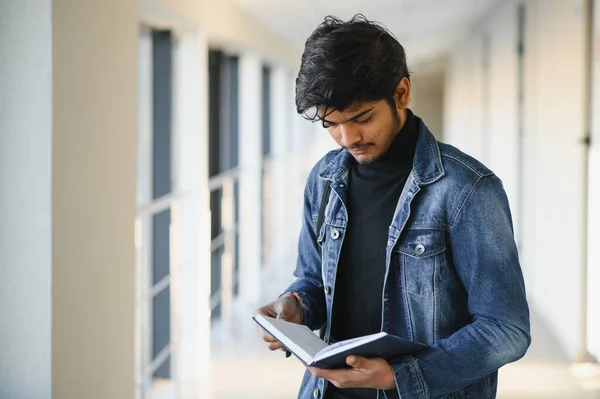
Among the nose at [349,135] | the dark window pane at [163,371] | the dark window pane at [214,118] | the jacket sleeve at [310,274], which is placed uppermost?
the dark window pane at [214,118]

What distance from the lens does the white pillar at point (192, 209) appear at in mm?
2068

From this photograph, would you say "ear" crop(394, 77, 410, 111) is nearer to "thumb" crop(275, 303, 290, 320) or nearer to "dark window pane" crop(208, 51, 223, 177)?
"thumb" crop(275, 303, 290, 320)

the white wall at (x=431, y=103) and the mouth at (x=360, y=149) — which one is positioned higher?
the white wall at (x=431, y=103)

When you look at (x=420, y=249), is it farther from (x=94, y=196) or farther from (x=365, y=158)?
(x=94, y=196)

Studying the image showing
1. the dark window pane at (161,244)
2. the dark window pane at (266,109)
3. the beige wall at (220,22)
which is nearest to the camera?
the beige wall at (220,22)

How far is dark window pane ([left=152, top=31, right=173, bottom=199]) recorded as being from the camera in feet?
7.28

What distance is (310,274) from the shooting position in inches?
32.5

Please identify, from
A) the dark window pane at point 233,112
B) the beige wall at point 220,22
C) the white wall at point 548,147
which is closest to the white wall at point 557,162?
the white wall at point 548,147

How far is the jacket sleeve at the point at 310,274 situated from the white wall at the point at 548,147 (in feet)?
4.99

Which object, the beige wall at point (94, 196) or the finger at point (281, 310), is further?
the beige wall at point (94, 196)

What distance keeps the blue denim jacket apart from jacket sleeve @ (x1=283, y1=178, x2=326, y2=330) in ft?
0.14

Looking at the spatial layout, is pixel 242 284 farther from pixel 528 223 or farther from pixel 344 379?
pixel 344 379

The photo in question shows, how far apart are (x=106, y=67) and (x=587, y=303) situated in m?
1.47

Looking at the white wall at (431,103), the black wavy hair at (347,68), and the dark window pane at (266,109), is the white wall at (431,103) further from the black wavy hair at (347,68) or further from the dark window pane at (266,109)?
the black wavy hair at (347,68)
